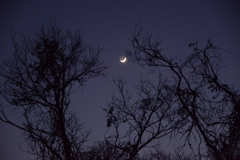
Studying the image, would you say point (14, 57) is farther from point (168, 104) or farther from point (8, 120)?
point (168, 104)

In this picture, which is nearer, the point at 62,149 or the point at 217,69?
the point at 217,69

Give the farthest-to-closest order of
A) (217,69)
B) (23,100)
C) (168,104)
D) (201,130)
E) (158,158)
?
(158,158) → (168,104) → (23,100) → (217,69) → (201,130)

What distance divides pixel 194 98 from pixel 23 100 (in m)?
6.09

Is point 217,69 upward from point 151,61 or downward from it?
downward

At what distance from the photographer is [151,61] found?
21.3 ft

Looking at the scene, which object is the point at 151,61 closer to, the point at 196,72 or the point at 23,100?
the point at 196,72

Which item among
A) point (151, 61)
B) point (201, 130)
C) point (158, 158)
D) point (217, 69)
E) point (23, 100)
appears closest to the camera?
point (201, 130)

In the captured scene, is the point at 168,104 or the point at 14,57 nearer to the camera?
the point at 14,57

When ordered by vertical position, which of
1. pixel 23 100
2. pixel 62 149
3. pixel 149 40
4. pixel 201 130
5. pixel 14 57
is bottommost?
pixel 201 130

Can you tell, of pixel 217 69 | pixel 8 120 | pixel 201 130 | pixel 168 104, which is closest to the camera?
pixel 201 130

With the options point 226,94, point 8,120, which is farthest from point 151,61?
point 8,120

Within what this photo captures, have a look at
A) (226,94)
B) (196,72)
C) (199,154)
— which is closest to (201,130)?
(199,154)

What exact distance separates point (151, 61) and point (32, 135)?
4.76m

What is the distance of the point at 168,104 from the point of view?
7.86 meters
